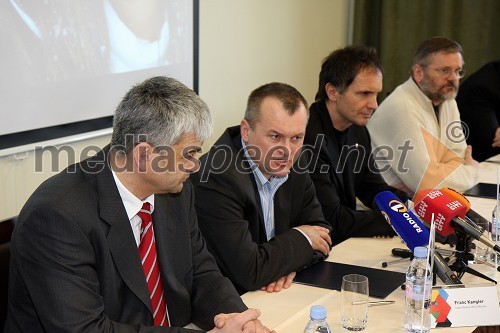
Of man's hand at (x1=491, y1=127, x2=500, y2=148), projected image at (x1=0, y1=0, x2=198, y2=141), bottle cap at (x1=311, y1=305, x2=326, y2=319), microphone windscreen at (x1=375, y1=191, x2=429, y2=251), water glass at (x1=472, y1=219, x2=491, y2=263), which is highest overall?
projected image at (x1=0, y1=0, x2=198, y2=141)

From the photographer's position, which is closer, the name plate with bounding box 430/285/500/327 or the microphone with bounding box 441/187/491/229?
the name plate with bounding box 430/285/500/327

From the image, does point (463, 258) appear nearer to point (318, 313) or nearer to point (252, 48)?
point (318, 313)

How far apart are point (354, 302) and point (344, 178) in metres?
1.52

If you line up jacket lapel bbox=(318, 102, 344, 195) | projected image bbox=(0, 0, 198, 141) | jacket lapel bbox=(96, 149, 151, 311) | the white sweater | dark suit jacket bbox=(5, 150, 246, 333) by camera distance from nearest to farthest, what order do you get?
dark suit jacket bbox=(5, 150, 246, 333), jacket lapel bbox=(96, 149, 151, 311), jacket lapel bbox=(318, 102, 344, 195), projected image bbox=(0, 0, 198, 141), the white sweater

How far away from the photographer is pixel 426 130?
3.91 metres

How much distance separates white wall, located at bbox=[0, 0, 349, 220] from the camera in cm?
484

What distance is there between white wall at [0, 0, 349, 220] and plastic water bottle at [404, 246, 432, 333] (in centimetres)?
236

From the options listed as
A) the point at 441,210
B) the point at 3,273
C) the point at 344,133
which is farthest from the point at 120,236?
the point at 344,133

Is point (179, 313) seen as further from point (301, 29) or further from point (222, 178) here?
point (301, 29)

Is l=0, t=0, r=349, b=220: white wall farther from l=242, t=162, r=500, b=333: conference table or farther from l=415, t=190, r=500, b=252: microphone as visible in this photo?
l=415, t=190, r=500, b=252: microphone

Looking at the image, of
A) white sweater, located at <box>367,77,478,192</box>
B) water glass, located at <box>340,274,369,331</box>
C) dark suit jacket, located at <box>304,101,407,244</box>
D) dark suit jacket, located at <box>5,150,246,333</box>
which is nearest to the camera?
dark suit jacket, located at <box>5,150,246,333</box>

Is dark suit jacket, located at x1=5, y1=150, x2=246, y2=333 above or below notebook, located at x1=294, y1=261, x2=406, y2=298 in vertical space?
above

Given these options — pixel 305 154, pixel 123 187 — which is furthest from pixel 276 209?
pixel 123 187

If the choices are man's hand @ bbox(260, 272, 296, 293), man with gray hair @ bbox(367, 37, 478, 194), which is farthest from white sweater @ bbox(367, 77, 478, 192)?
man's hand @ bbox(260, 272, 296, 293)
